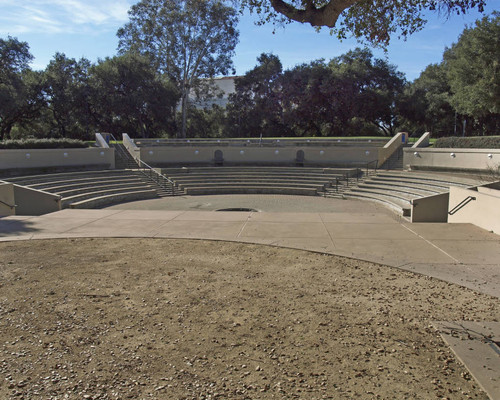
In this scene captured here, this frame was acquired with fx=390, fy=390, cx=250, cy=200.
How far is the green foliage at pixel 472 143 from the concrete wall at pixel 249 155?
527 cm

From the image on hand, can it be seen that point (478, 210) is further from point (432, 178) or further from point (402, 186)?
point (402, 186)

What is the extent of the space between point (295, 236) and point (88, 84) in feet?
116

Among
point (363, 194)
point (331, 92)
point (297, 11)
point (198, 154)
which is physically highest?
point (331, 92)

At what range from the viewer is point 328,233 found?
964 cm

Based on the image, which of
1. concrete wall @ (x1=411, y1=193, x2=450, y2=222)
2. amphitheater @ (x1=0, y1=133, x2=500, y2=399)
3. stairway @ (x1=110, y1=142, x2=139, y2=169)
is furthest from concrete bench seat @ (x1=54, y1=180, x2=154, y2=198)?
concrete wall @ (x1=411, y1=193, x2=450, y2=222)

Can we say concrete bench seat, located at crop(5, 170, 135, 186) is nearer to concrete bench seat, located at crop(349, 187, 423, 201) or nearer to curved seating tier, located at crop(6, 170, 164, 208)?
curved seating tier, located at crop(6, 170, 164, 208)

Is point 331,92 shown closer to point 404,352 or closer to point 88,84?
point 88,84

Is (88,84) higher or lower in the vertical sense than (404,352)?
higher

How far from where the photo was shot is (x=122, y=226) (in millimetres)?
10672

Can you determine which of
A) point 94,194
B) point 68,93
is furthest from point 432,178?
point 68,93

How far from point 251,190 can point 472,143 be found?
11881 mm

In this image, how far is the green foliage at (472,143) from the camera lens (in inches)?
754

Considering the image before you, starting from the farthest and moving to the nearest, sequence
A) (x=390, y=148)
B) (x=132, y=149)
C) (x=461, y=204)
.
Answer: (x=132, y=149)
(x=390, y=148)
(x=461, y=204)

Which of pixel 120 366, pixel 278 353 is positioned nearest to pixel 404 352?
pixel 278 353
